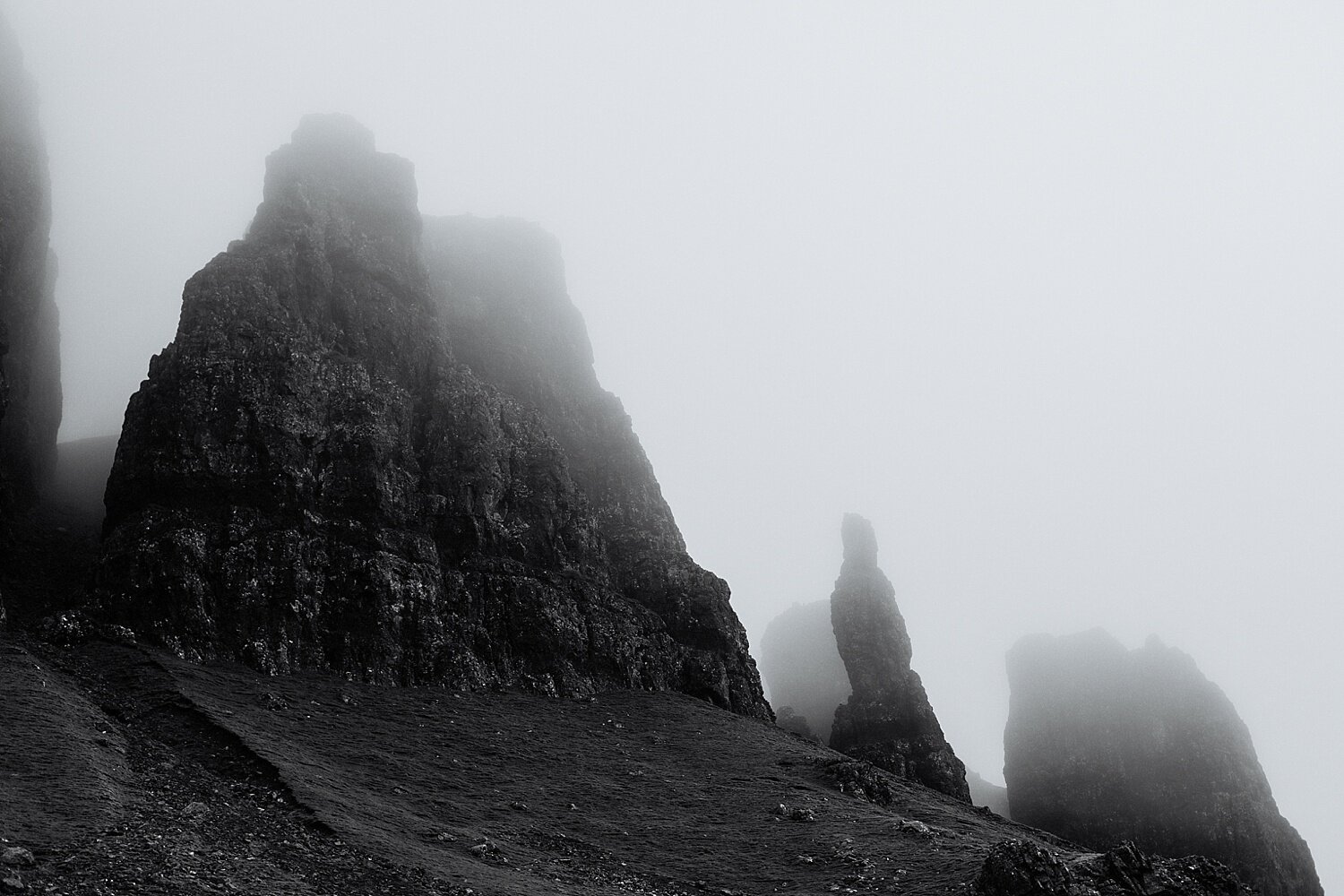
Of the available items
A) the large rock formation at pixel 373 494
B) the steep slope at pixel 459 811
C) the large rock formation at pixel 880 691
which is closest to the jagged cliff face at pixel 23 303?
the large rock formation at pixel 373 494

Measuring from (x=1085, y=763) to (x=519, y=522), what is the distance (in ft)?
244

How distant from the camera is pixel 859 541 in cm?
11550

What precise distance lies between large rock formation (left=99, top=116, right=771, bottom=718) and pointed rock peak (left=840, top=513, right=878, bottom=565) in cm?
3237

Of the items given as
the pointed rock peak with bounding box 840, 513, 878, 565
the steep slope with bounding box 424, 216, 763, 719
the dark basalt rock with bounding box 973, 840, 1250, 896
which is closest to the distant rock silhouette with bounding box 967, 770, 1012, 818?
the pointed rock peak with bounding box 840, 513, 878, 565

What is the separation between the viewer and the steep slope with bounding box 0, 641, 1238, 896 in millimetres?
26812

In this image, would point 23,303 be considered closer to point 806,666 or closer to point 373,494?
point 373,494

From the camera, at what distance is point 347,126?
97.1 meters

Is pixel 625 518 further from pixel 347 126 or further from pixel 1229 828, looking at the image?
pixel 1229 828

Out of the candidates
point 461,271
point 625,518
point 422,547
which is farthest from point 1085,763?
point 461,271

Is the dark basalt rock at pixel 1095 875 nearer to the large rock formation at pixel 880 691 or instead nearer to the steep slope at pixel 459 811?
the steep slope at pixel 459 811

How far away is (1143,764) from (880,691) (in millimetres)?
31102

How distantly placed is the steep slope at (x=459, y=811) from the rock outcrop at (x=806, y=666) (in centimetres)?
7164

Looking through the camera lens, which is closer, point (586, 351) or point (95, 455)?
point (95, 455)

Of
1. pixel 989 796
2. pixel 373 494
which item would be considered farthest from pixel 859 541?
pixel 373 494
